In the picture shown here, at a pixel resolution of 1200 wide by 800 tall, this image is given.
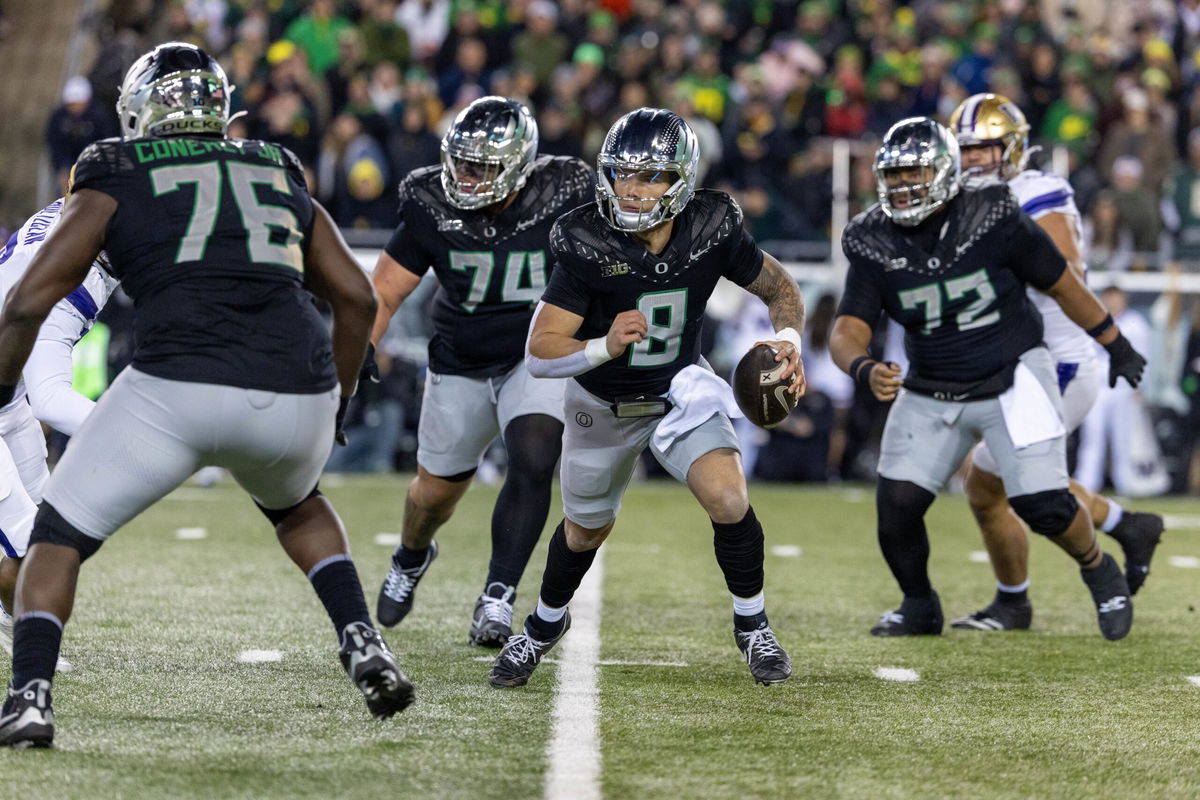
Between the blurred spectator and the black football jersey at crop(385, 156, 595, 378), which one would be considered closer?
the black football jersey at crop(385, 156, 595, 378)

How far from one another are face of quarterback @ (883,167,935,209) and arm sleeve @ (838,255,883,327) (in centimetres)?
31

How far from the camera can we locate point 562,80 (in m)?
13.6

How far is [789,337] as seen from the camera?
460 cm

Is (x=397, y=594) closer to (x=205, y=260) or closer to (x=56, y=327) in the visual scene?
(x=56, y=327)

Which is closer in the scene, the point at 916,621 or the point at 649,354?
the point at 649,354

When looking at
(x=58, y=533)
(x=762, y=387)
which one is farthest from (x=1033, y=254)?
(x=58, y=533)

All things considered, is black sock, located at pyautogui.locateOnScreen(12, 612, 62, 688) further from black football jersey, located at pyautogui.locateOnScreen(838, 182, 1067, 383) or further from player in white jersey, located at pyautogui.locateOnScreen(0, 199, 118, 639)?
black football jersey, located at pyautogui.locateOnScreen(838, 182, 1067, 383)

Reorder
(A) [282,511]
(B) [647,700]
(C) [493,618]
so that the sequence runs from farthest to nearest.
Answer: (C) [493,618] → (B) [647,700] → (A) [282,511]

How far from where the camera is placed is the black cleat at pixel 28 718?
3613 mm

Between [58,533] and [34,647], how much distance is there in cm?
26

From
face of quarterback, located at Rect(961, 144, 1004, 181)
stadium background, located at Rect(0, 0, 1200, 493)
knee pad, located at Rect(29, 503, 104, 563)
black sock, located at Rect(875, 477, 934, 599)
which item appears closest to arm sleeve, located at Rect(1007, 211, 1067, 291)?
face of quarterback, located at Rect(961, 144, 1004, 181)

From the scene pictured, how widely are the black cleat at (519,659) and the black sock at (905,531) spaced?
4.90 ft

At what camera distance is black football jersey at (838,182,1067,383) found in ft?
18.3

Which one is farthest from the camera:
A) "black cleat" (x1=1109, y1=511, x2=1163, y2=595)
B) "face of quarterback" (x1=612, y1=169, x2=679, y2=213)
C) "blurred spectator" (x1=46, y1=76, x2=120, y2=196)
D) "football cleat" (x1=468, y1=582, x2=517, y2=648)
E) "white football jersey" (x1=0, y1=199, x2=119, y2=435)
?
"blurred spectator" (x1=46, y1=76, x2=120, y2=196)
